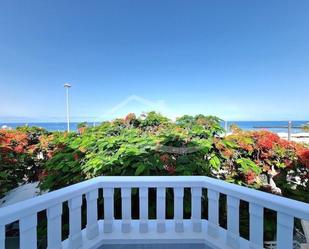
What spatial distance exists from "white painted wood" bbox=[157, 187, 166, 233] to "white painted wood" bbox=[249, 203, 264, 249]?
643 millimetres

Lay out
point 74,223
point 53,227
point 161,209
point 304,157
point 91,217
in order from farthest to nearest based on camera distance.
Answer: point 304,157
point 161,209
point 91,217
point 74,223
point 53,227

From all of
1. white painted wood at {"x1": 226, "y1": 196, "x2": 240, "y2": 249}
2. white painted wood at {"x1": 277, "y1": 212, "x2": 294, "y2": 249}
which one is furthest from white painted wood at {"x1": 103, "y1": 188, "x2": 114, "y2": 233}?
white painted wood at {"x1": 277, "y1": 212, "x2": 294, "y2": 249}

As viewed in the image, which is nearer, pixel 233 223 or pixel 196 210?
pixel 233 223

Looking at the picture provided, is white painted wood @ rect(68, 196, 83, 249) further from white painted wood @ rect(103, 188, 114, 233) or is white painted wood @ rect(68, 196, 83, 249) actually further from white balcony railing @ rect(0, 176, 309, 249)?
white painted wood @ rect(103, 188, 114, 233)

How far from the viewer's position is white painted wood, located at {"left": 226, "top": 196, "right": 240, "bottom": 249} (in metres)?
1.44

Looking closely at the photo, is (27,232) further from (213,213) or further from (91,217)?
(213,213)

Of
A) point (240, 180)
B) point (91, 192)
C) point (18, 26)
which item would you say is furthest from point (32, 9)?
point (240, 180)

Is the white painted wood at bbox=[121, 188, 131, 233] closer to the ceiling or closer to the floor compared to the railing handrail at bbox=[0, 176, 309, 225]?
closer to the floor

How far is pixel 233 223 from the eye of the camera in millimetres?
1459

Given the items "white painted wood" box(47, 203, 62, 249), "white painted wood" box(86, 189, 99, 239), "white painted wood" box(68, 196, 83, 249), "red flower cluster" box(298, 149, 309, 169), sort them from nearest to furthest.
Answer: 1. "white painted wood" box(47, 203, 62, 249)
2. "white painted wood" box(68, 196, 83, 249)
3. "white painted wood" box(86, 189, 99, 239)
4. "red flower cluster" box(298, 149, 309, 169)

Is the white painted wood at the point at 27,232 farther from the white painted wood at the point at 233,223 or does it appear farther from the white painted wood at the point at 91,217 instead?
the white painted wood at the point at 233,223

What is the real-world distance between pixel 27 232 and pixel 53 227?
186 millimetres

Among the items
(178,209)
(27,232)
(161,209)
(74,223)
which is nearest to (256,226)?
(178,209)

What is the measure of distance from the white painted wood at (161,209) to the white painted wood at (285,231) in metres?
0.80
